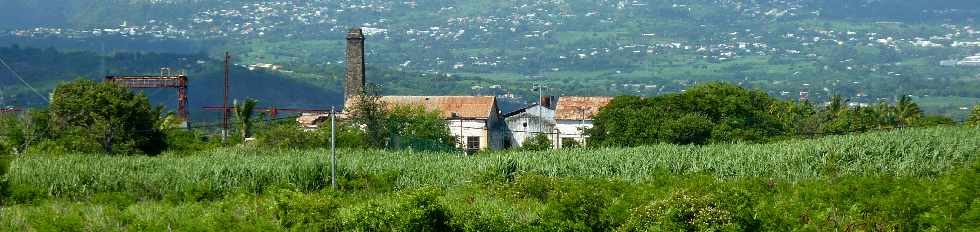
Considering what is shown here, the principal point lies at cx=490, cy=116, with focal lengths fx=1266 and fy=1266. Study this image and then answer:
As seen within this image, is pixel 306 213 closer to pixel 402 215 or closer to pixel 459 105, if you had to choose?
pixel 402 215

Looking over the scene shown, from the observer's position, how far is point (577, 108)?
9694 cm

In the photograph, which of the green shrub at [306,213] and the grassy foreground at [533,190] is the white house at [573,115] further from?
the green shrub at [306,213]

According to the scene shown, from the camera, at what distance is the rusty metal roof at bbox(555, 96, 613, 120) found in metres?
95.8

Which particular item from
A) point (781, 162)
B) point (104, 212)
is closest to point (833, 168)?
point (781, 162)

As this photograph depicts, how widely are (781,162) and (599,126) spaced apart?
30.1m

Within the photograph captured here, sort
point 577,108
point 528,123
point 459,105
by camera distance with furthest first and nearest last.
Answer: point 528,123, point 577,108, point 459,105

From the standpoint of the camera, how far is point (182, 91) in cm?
9694

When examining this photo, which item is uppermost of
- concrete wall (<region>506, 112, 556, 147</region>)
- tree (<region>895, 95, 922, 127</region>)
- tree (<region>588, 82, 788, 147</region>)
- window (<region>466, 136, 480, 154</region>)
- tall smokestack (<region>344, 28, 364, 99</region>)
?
tall smokestack (<region>344, 28, 364, 99</region>)

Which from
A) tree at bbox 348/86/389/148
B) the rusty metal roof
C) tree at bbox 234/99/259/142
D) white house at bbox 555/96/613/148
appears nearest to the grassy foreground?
tree at bbox 348/86/389/148

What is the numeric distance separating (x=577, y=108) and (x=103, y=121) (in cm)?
4452

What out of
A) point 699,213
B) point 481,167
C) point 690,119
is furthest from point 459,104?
point 699,213

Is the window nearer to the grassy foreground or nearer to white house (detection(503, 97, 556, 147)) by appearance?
white house (detection(503, 97, 556, 147))

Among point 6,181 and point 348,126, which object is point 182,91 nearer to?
point 348,126

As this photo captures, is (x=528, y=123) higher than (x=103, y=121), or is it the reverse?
(x=103, y=121)
